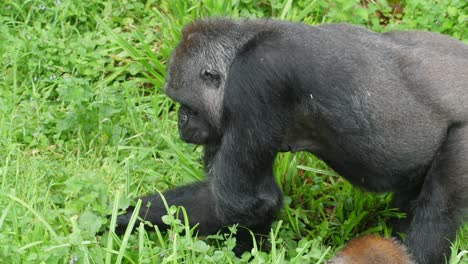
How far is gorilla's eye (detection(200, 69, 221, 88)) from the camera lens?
3.91m

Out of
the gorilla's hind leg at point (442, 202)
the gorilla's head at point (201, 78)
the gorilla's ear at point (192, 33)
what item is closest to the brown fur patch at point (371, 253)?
the gorilla's hind leg at point (442, 202)

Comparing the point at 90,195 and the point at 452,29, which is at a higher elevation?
the point at 452,29

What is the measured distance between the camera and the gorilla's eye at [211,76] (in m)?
3.91

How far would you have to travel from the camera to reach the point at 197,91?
393 centimetres

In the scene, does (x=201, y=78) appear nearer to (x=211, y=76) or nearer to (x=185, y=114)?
(x=211, y=76)

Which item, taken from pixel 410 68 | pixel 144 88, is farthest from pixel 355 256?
pixel 144 88

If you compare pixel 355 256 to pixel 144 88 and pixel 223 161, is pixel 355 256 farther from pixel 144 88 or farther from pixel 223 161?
pixel 144 88

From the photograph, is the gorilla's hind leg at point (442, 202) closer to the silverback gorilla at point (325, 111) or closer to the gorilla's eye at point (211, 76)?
the silverback gorilla at point (325, 111)

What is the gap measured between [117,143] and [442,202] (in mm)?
1882

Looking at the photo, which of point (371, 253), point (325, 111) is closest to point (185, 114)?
point (325, 111)

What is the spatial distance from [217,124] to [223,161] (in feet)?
0.72

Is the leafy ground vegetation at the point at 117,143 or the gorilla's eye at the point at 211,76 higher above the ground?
the gorilla's eye at the point at 211,76

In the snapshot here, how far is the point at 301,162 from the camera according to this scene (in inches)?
189

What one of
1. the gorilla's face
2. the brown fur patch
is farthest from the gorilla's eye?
the brown fur patch
